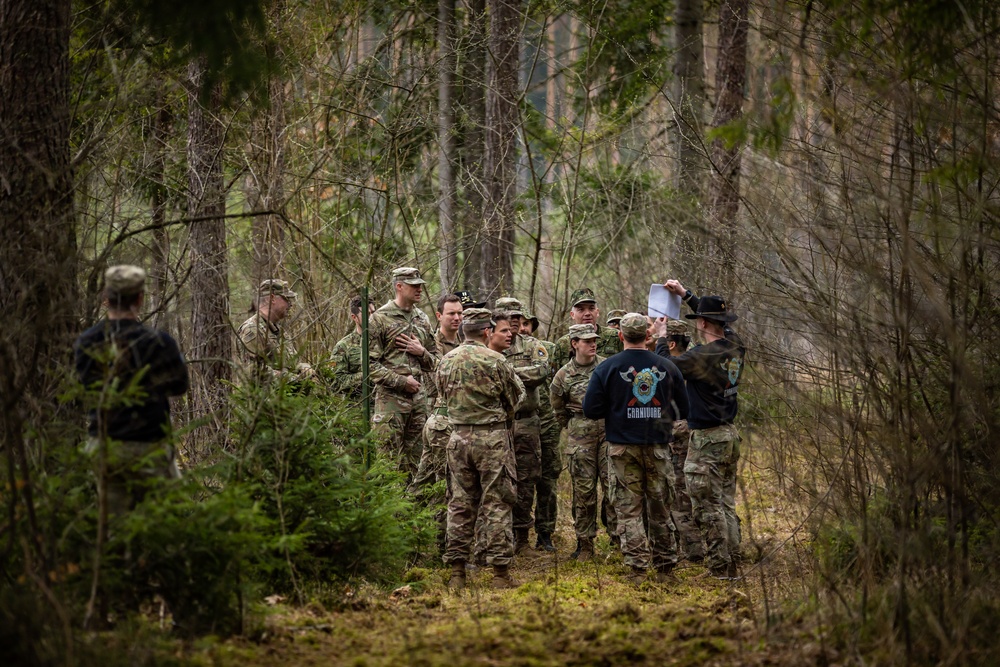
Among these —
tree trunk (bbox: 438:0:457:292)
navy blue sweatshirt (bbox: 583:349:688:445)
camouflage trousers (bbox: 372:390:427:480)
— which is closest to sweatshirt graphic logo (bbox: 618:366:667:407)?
navy blue sweatshirt (bbox: 583:349:688:445)

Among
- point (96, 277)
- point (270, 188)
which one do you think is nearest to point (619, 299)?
point (270, 188)

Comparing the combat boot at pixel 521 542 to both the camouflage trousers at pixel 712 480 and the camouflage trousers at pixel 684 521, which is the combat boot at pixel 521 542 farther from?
the camouflage trousers at pixel 712 480

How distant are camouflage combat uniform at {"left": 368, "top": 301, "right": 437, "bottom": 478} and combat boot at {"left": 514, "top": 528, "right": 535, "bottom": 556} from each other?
1314mm

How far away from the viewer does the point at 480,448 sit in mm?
8656

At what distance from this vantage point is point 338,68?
581 inches

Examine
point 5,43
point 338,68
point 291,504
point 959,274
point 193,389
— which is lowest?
point 291,504

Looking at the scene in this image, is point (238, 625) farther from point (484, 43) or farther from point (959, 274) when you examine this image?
point (484, 43)

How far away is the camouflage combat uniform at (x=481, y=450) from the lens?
862 centimetres

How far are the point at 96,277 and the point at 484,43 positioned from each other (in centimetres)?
982

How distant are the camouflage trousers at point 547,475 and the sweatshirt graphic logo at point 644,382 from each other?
1.99 metres

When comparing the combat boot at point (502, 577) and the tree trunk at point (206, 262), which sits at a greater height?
the tree trunk at point (206, 262)

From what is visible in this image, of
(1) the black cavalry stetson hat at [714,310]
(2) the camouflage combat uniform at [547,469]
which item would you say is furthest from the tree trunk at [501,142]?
(1) the black cavalry stetson hat at [714,310]

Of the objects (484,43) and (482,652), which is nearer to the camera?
(482,652)

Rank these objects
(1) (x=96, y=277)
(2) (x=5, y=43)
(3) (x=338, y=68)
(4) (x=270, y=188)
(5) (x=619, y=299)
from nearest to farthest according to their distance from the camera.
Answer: (1) (x=96, y=277) < (2) (x=5, y=43) < (4) (x=270, y=188) < (3) (x=338, y=68) < (5) (x=619, y=299)
